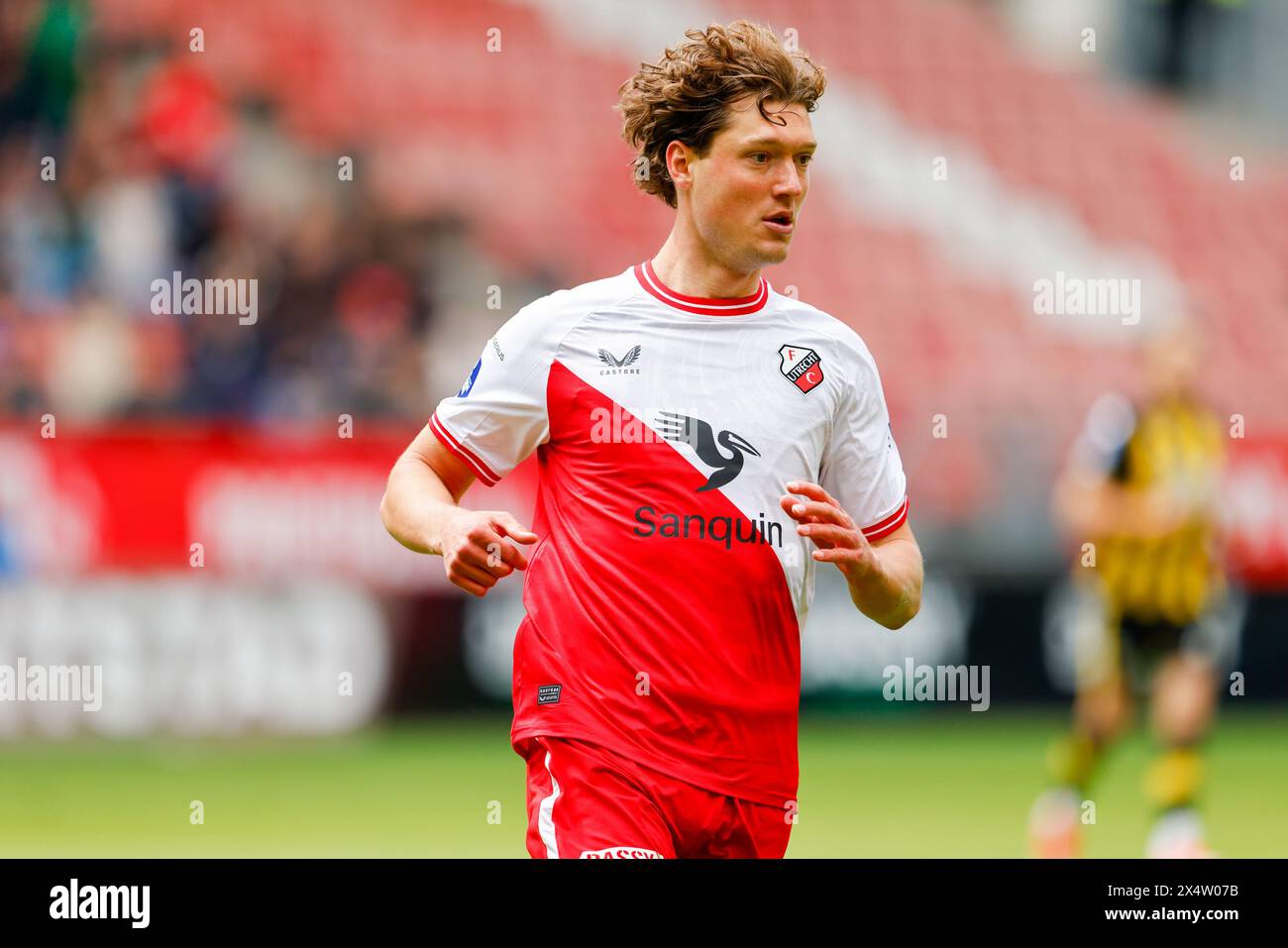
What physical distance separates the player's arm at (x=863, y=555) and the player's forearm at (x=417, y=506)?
30.2 inches

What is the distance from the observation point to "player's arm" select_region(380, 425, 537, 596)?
4.10m

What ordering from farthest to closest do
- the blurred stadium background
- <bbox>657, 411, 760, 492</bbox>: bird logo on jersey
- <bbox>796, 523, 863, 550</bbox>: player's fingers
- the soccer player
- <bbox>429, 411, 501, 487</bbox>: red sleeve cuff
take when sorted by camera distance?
1. the blurred stadium background
2. <bbox>429, 411, 501, 487</bbox>: red sleeve cuff
3. <bbox>657, 411, 760, 492</bbox>: bird logo on jersey
4. the soccer player
5. <bbox>796, 523, 863, 550</bbox>: player's fingers

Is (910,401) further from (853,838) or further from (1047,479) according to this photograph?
(853,838)

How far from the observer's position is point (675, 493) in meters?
4.49

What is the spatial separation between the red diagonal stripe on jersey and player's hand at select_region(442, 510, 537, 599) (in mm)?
368

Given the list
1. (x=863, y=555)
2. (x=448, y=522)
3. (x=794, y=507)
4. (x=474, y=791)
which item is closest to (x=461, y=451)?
(x=448, y=522)

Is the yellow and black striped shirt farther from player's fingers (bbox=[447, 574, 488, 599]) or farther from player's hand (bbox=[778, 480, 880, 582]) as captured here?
player's fingers (bbox=[447, 574, 488, 599])

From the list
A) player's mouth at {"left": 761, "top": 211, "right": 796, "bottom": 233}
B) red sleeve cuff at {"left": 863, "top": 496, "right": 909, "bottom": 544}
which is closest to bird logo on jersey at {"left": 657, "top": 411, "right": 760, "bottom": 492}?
red sleeve cuff at {"left": 863, "top": 496, "right": 909, "bottom": 544}

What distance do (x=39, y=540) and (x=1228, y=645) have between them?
871cm

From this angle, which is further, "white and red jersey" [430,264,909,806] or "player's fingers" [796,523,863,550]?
"white and red jersey" [430,264,909,806]

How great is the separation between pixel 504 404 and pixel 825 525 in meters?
0.90

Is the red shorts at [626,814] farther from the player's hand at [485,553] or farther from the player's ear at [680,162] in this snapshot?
the player's ear at [680,162]

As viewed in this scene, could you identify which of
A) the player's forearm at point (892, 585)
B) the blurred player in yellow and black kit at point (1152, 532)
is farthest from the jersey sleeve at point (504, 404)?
the blurred player in yellow and black kit at point (1152, 532)
